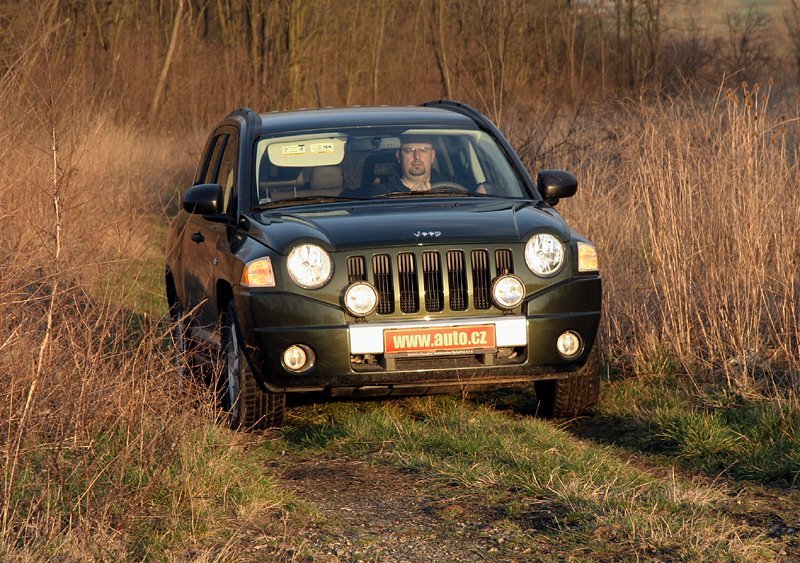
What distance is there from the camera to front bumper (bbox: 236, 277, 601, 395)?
6.34 meters

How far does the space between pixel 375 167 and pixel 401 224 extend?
1054 mm

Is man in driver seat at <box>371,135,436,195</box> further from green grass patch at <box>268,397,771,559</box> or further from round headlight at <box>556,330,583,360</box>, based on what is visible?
round headlight at <box>556,330,583,360</box>

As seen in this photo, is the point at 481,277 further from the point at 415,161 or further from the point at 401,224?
the point at 415,161

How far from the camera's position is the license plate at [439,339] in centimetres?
633

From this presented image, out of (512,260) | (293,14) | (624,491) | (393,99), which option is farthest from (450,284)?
(393,99)

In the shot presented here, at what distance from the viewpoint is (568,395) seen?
23.1 ft

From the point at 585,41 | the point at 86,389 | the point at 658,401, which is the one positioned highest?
the point at 585,41

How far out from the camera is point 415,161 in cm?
762

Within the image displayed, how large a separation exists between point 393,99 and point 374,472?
31.0m

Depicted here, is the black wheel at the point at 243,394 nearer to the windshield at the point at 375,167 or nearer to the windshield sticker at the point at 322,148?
the windshield at the point at 375,167

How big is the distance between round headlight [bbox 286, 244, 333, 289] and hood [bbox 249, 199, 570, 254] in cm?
4

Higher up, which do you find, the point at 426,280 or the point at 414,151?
the point at 414,151

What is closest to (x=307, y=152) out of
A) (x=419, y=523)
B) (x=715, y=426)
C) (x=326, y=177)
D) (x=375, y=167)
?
(x=326, y=177)

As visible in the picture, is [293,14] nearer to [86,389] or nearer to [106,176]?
[106,176]
